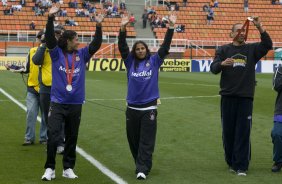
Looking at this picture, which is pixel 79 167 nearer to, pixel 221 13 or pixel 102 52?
pixel 102 52

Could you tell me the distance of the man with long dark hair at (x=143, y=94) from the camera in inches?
342

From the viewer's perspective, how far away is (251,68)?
8.95 metres

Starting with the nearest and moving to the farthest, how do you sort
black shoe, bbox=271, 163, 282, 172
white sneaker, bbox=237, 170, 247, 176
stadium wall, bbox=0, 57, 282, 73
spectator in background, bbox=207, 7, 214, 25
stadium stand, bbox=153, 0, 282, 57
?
white sneaker, bbox=237, 170, 247, 176 → black shoe, bbox=271, 163, 282, 172 → stadium wall, bbox=0, 57, 282, 73 → stadium stand, bbox=153, 0, 282, 57 → spectator in background, bbox=207, 7, 214, 25

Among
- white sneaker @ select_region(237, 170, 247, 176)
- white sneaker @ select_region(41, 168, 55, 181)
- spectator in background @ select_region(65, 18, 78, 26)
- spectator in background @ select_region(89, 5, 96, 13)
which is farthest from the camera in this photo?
spectator in background @ select_region(89, 5, 96, 13)

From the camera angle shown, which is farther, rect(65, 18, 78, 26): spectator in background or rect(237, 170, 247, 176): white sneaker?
rect(65, 18, 78, 26): spectator in background

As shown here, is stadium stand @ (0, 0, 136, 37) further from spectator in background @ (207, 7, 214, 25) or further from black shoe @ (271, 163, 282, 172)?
black shoe @ (271, 163, 282, 172)

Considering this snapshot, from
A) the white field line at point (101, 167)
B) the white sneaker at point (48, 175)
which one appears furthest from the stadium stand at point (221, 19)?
the white sneaker at point (48, 175)

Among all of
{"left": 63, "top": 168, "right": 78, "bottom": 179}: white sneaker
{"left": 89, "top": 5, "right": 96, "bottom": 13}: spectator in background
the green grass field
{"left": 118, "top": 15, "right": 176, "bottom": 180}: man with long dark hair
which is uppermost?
{"left": 89, "top": 5, "right": 96, "bottom": 13}: spectator in background

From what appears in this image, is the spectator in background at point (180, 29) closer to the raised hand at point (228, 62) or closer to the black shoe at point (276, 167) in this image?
the black shoe at point (276, 167)

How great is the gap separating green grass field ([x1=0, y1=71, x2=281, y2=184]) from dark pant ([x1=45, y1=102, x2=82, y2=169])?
29 centimetres

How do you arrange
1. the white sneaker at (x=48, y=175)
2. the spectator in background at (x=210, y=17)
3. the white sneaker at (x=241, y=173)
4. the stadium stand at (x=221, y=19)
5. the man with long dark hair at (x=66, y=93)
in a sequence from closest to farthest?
1. the white sneaker at (x=48, y=175)
2. the man with long dark hair at (x=66, y=93)
3. the white sneaker at (x=241, y=173)
4. the stadium stand at (x=221, y=19)
5. the spectator in background at (x=210, y=17)

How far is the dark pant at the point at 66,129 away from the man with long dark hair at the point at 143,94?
2.50ft

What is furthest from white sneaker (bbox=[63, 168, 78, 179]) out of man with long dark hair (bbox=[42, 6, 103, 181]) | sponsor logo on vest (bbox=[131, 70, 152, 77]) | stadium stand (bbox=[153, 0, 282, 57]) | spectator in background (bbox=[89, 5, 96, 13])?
spectator in background (bbox=[89, 5, 96, 13])

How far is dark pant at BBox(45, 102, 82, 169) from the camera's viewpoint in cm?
845
